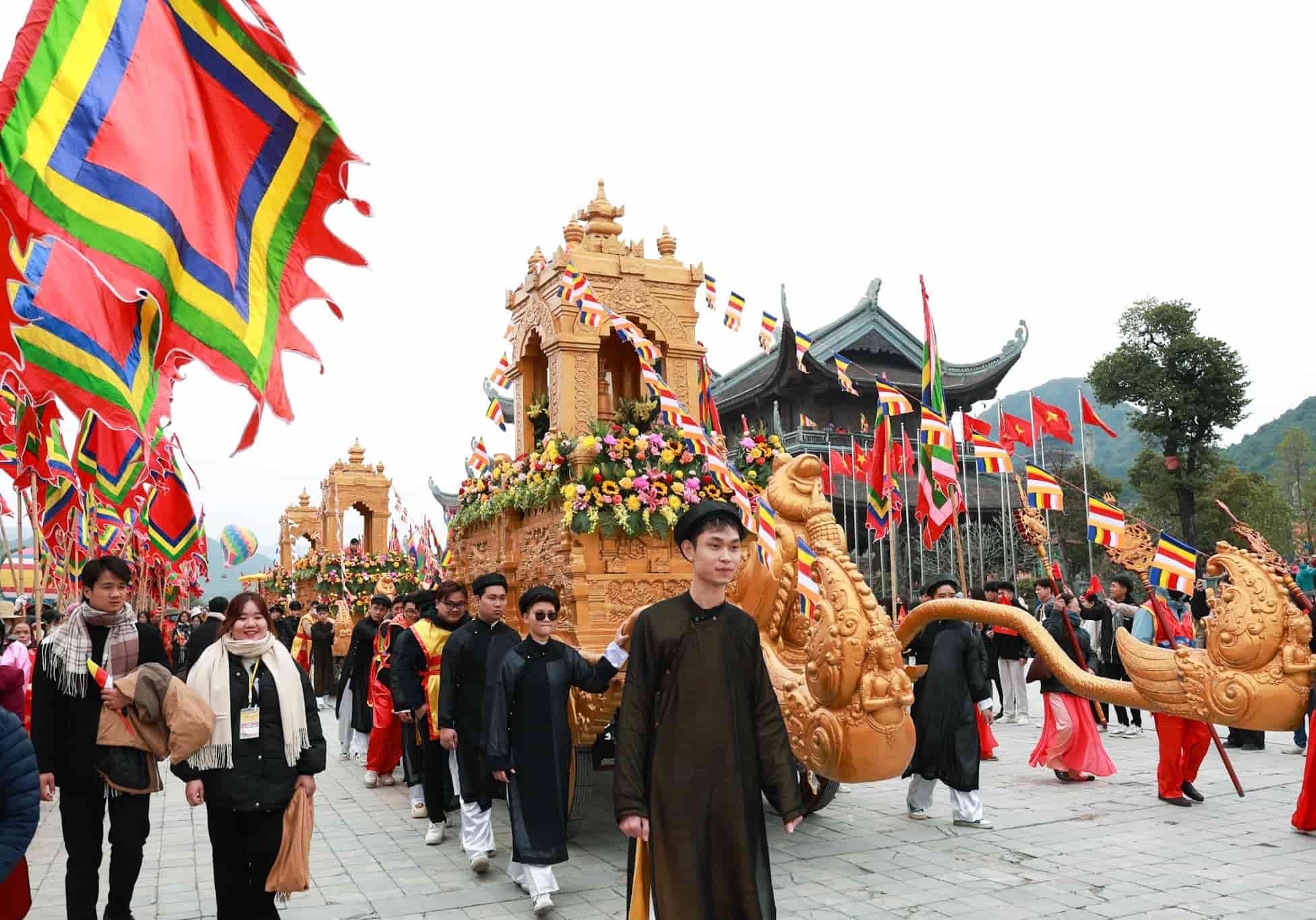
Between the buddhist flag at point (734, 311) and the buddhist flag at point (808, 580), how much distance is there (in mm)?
4401

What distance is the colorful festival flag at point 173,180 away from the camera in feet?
10.7

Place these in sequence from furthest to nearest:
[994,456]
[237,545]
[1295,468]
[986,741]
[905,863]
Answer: [237,545] < [1295,468] < [994,456] < [986,741] < [905,863]

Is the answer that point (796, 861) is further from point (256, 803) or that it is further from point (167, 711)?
point (167, 711)

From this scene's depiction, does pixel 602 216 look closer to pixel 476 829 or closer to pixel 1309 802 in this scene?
pixel 476 829

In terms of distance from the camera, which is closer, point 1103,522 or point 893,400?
point 1103,522

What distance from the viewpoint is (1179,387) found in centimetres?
2700

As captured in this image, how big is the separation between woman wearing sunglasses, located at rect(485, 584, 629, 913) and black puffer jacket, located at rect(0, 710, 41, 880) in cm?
267

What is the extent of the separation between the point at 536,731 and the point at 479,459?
491 centimetres

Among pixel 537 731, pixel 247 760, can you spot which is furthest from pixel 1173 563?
pixel 247 760

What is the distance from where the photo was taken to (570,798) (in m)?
6.24

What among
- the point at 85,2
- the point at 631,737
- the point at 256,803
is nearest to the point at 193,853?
the point at 256,803

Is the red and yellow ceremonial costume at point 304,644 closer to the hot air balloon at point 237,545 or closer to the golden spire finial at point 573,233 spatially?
the golden spire finial at point 573,233

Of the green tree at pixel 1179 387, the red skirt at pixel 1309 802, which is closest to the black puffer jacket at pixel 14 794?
the red skirt at pixel 1309 802

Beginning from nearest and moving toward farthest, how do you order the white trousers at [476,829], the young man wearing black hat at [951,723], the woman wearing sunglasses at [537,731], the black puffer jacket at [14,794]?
the black puffer jacket at [14,794]
the woman wearing sunglasses at [537,731]
the white trousers at [476,829]
the young man wearing black hat at [951,723]
